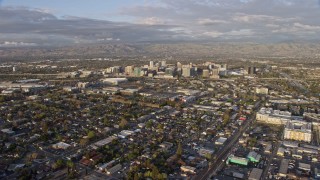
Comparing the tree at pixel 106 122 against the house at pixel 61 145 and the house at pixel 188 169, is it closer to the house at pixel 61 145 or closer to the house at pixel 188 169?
the house at pixel 61 145

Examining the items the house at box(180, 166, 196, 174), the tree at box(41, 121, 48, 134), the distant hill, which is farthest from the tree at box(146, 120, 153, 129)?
the distant hill

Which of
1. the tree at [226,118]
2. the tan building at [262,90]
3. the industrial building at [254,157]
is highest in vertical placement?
the tan building at [262,90]

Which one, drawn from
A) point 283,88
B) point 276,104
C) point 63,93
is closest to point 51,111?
point 63,93

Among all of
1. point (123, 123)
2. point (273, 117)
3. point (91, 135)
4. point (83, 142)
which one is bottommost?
point (83, 142)

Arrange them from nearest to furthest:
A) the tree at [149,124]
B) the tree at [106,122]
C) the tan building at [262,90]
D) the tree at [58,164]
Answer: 1. the tree at [58,164]
2. the tree at [149,124]
3. the tree at [106,122]
4. the tan building at [262,90]

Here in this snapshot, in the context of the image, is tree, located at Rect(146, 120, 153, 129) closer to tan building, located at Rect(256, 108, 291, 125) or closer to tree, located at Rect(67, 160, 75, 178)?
tree, located at Rect(67, 160, 75, 178)

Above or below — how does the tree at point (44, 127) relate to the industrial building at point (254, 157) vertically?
above

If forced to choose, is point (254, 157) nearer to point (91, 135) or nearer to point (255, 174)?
point (255, 174)

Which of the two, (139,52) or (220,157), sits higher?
(139,52)

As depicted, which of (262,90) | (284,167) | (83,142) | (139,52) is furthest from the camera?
(139,52)

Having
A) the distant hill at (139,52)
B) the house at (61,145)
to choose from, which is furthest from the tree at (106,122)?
the distant hill at (139,52)

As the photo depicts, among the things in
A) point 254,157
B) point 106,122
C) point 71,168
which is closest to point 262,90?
point 106,122

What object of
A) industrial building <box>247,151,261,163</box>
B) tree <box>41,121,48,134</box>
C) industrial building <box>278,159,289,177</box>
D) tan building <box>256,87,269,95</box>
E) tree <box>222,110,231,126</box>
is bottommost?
industrial building <box>278,159,289,177</box>
